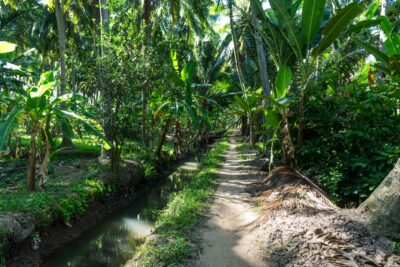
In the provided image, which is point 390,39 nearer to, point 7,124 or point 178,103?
point 178,103

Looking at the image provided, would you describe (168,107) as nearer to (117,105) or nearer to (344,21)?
(117,105)

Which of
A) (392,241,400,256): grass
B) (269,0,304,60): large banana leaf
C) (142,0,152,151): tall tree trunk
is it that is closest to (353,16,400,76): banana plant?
(269,0,304,60): large banana leaf

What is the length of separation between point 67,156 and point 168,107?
3942mm

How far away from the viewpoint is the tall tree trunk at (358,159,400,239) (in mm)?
3369

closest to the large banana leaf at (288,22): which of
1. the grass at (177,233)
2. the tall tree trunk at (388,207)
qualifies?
the tall tree trunk at (388,207)

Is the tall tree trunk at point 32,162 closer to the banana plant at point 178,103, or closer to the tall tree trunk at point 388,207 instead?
the banana plant at point 178,103

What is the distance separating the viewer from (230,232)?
4754mm

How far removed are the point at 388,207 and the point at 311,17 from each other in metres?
3.41

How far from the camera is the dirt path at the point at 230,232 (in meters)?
3.84

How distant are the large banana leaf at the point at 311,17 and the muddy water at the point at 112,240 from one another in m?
4.67

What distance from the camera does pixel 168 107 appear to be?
38.2 ft

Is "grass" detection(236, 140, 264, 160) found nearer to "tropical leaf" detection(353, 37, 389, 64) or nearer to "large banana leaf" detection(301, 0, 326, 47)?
"large banana leaf" detection(301, 0, 326, 47)

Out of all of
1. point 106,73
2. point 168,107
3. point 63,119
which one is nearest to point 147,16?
point 168,107

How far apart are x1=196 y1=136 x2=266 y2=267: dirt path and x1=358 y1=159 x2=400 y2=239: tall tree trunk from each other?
1370 mm
